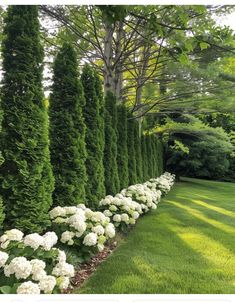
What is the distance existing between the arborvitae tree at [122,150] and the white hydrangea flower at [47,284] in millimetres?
6522

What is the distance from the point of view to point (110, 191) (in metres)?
8.16

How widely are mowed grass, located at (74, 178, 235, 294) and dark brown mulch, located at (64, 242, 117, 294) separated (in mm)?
93

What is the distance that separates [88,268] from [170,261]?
1151 mm

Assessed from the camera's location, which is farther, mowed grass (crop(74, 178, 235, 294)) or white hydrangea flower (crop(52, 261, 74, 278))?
mowed grass (crop(74, 178, 235, 294))

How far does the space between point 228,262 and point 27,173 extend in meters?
3.04

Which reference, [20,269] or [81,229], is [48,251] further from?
[81,229]

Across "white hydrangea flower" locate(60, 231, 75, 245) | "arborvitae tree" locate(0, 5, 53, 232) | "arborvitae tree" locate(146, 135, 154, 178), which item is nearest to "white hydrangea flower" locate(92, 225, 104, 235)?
"white hydrangea flower" locate(60, 231, 75, 245)

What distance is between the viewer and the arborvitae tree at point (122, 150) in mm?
9454

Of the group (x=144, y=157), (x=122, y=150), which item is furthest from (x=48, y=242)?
(x=144, y=157)

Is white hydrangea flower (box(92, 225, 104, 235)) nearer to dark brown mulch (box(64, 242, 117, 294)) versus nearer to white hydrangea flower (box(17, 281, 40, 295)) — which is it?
dark brown mulch (box(64, 242, 117, 294))

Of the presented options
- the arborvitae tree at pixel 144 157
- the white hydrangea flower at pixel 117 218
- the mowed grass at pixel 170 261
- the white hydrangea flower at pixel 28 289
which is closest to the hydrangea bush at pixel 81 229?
the mowed grass at pixel 170 261

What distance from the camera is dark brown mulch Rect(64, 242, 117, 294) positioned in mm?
3850
